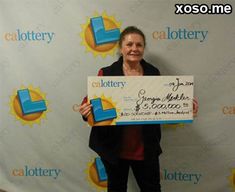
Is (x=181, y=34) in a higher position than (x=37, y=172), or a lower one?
higher

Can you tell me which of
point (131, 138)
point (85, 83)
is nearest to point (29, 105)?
point (85, 83)

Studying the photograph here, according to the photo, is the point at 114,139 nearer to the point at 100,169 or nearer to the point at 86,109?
the point at 86,109

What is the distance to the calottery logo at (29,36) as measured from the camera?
169cm

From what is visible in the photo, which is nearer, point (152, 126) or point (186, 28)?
point (152, 126)

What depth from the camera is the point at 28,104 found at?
5.73 ft

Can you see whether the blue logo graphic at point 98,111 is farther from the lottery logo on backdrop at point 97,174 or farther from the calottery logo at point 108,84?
the lottery logo on backdrop at point 97,174

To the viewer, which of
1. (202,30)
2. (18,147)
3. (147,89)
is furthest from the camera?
(18,147)

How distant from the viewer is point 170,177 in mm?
1785

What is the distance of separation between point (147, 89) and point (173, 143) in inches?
19.6

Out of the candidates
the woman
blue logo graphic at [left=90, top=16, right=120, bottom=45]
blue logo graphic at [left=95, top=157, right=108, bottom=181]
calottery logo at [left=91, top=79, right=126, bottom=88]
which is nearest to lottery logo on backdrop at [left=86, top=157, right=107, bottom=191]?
blue logo graphic at [left=95, top=157, right=108, bottom=181]

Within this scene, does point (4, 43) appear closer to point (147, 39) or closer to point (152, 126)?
point (147, 39)

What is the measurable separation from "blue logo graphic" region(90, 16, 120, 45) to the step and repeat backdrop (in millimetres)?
17

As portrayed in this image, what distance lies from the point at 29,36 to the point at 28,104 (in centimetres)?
38

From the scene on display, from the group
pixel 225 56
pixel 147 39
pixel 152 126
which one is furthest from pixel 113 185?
pixel 225 56
